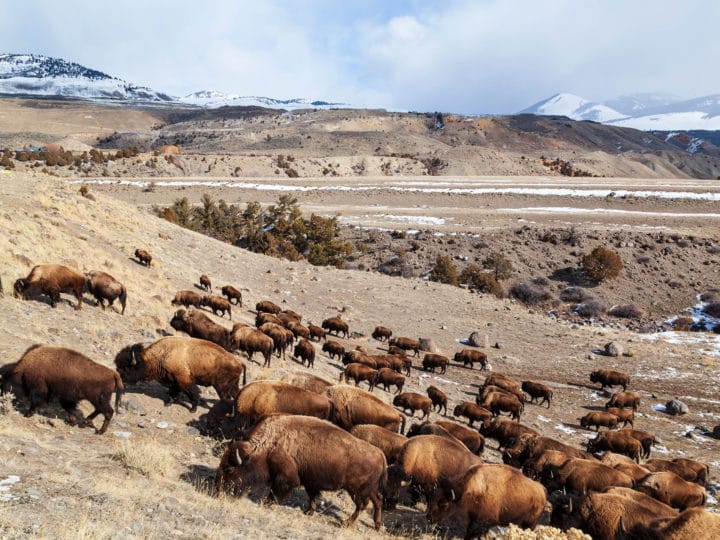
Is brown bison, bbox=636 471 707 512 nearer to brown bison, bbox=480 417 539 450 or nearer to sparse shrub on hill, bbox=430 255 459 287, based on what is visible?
brown bison, bbox=480 417 539 450

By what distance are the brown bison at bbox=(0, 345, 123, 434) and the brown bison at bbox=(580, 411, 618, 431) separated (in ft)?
44.9

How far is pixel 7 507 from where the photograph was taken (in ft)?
16.1

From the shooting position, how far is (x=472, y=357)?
2062cm

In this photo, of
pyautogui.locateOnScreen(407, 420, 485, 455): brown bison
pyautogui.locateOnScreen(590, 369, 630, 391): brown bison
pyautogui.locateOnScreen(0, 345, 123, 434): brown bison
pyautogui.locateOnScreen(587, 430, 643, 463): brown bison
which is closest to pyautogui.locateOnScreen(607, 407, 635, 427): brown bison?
pyautogui.locateOnScreen(587, 430, 643, 463): brown bison

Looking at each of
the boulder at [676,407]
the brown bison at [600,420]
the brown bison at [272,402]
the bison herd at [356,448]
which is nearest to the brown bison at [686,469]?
the bison herd at [356,448]

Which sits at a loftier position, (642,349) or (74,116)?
(74,116)

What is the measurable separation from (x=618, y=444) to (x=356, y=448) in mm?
9144

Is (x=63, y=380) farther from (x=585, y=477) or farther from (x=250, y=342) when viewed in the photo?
(x=585, y=477)

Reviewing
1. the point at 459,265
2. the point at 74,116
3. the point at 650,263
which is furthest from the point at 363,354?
the point at 74,116

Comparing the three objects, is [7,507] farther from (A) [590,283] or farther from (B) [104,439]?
(A) [590,283]

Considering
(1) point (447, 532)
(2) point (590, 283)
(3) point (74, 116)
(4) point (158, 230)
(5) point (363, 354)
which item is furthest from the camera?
(3) point (74, 116)

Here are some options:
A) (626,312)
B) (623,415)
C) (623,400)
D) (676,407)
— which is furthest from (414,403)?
(626,312)

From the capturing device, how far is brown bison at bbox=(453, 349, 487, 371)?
811 inches

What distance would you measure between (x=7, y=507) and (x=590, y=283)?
3371cm
